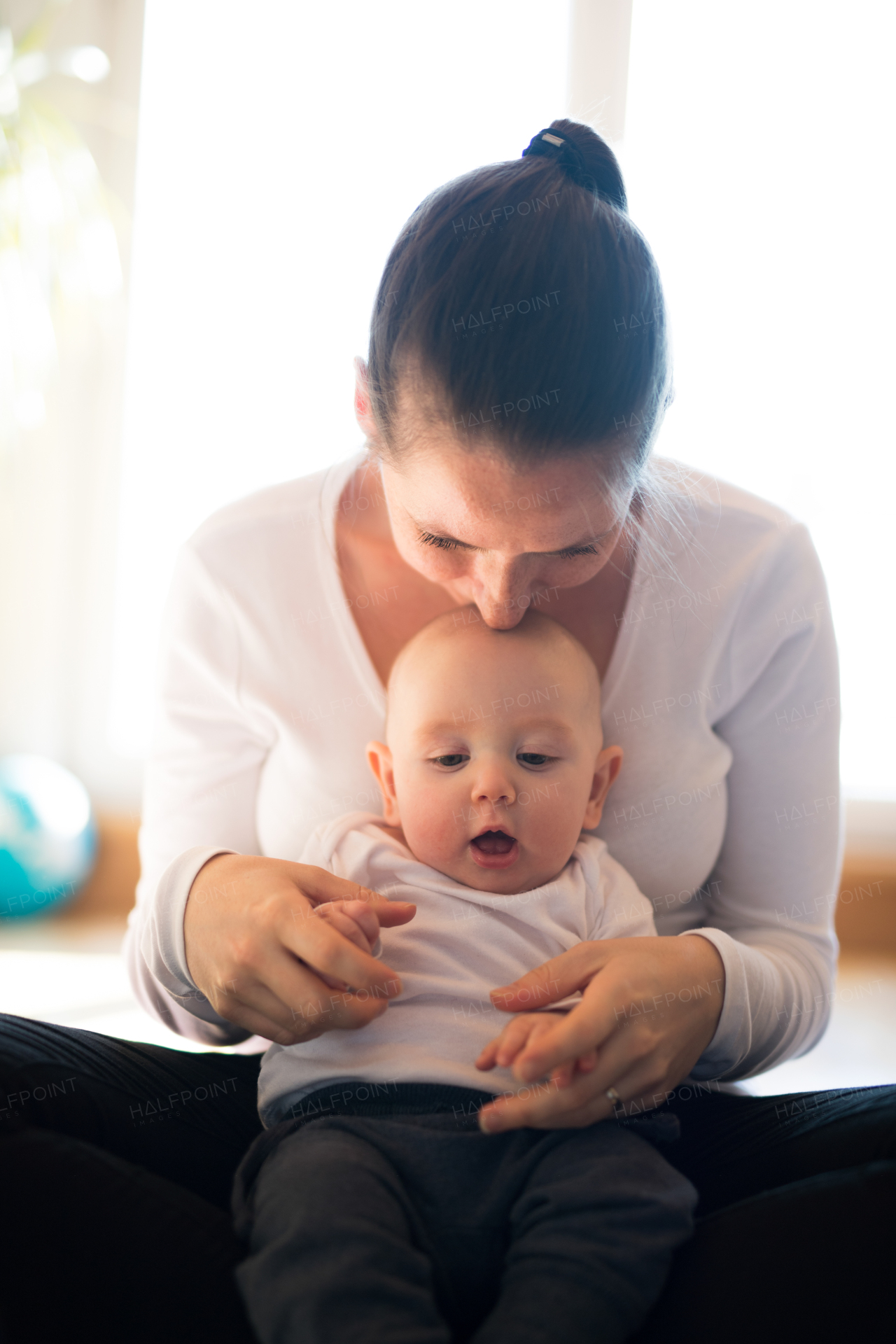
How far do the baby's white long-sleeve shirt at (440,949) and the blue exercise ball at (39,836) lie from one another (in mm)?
1383

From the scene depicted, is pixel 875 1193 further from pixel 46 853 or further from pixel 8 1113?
pixel 46 853

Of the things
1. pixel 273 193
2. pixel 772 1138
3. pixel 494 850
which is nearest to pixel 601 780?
pixel 494 850

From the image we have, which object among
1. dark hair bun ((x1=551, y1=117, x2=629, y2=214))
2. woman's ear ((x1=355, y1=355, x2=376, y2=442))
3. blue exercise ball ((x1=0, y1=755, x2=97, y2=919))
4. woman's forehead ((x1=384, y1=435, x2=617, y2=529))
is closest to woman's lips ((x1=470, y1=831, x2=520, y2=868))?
woman's forehead ((x1=384, y1=435, x2=617, y2=529))

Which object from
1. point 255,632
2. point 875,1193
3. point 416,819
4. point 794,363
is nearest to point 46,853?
point 255,632

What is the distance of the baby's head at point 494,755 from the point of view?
99 centimetres

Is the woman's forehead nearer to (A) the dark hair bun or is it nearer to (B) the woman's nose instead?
(B) the woman's nose

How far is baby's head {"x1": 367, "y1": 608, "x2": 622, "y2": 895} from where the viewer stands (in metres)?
0.99

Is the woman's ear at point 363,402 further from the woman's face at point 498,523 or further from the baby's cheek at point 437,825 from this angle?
the baby's cheek at point 437,825

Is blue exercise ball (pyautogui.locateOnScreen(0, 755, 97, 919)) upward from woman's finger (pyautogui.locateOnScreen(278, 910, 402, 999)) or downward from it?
downward

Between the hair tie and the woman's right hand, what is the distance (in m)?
0.72

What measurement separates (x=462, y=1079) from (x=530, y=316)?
2.24 feet

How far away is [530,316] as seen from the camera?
84 centimetres

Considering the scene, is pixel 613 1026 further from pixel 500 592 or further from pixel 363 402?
pixel 363 402

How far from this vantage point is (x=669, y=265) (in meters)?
2.42
